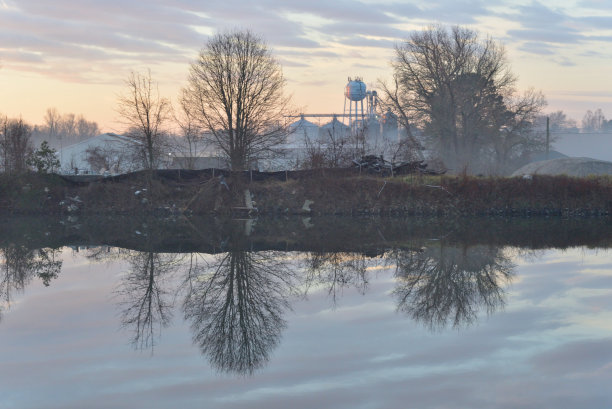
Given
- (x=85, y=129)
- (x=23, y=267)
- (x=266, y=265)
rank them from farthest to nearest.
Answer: (x=85, y=129), (x=23, y=267), (x=266, y=265)

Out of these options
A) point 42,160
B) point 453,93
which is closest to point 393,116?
point 453,93

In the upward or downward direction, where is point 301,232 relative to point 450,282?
upward

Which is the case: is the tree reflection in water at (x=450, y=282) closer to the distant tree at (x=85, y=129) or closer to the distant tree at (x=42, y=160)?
the distant tree at (x=42, y=160)

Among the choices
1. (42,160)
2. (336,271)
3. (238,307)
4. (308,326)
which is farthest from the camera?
(42,160)

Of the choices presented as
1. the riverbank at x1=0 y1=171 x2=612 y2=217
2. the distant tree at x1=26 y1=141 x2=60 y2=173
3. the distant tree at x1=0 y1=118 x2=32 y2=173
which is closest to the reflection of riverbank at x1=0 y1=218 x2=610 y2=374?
the riverbank at x1=0 y1=171 x2=612 y2=217

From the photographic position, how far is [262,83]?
114ft

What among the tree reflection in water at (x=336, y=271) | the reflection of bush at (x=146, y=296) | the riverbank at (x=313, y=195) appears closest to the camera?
the reflection of bush at (x=146, y=296)

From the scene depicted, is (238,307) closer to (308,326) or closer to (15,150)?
(308,326)

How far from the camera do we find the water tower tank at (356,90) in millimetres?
82312

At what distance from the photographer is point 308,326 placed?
31.5 ft

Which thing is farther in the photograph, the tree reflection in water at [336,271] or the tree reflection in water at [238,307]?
the tree reflection in water at [336,271]

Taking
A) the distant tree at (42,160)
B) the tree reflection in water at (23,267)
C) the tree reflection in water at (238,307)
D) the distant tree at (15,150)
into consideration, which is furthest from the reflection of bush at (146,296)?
the distant tree at (15,150)

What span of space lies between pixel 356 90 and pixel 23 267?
2768 inches

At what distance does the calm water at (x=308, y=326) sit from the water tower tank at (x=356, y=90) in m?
65.3
